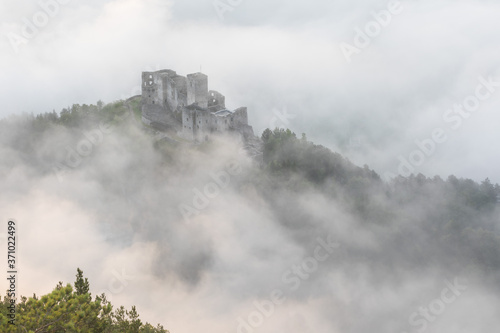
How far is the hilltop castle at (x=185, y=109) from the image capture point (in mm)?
70875

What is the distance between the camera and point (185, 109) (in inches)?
2788

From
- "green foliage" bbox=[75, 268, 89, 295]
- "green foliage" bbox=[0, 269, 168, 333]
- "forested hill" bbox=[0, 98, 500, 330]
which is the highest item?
"forested hill" bbox=[0, 98, 500, 330]

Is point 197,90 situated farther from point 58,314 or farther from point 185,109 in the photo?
point 58,314

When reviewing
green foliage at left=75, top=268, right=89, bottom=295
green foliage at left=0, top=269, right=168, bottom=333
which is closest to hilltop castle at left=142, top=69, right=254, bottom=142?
green foliage at left=75, top=268, right=89, bottom=295

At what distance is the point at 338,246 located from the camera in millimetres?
84812

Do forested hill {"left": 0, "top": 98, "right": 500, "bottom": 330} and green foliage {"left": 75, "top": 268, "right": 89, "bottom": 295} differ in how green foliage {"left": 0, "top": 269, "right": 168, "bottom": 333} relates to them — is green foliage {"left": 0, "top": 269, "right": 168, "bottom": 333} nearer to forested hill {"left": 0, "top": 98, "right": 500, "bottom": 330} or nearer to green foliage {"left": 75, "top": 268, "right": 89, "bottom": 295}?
green foliage {"left": 75, "top": 268, "right": 89, "bottom": 295}

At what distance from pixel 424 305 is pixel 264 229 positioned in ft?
82.8

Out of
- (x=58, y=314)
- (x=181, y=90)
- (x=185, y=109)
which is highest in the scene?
(x=181, y=90)

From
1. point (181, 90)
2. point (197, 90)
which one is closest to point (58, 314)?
point (197, 90)

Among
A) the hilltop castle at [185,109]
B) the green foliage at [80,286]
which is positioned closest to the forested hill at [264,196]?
the hilltop castle at [185,109]

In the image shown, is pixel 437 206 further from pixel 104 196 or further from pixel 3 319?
pixel 3 319

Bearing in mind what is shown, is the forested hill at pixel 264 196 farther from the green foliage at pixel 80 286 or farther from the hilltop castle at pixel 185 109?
the green foliage at pixel 80 286

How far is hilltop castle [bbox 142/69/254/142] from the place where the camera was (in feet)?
233

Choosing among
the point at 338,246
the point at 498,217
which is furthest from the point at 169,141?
the point at 498,217
